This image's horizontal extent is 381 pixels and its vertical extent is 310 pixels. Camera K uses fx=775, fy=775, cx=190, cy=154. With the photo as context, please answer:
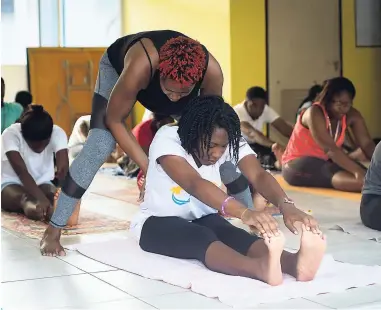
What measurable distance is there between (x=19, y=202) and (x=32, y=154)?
29 cm

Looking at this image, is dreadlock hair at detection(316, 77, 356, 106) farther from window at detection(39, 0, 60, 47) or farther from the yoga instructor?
window at detection(39, 0, 60, 47)

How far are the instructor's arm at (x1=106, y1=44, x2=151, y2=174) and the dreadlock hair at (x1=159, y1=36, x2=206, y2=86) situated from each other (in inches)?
3.3

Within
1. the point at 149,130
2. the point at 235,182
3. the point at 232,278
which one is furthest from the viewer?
the point at 149,130

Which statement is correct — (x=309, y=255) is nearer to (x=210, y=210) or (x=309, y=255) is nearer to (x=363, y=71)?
(x=210, y=210)

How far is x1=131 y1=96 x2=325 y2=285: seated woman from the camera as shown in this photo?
8.07 feet

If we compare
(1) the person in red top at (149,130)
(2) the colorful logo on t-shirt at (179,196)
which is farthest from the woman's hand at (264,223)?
(1) the person in red top at (149,130)

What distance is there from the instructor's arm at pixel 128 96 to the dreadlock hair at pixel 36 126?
143cm

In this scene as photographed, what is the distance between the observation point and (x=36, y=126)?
438 cm

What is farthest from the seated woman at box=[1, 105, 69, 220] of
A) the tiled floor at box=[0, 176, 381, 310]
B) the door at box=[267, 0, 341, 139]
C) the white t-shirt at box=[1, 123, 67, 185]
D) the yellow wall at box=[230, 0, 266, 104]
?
the door at box=[267, 0, 341, 139]

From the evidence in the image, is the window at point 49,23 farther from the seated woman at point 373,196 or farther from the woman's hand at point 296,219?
the woman's hand at point 296,219

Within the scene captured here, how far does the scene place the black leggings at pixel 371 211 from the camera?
369 cm

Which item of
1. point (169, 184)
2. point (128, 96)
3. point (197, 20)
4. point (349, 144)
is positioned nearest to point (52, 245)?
point (169, 184)

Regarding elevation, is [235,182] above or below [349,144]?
above

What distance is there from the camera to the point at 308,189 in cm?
552
